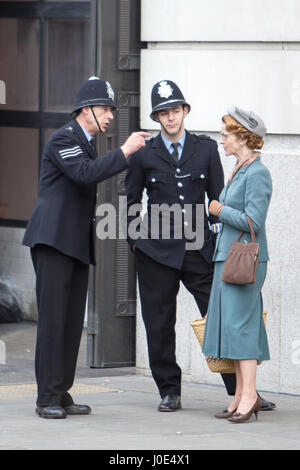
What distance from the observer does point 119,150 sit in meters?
7.12

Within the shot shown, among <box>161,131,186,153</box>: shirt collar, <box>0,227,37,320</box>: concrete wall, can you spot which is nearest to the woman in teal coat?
<box>161,131,186,153</box>: shirt collar

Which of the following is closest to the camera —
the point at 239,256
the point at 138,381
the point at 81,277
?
the point at 239,256

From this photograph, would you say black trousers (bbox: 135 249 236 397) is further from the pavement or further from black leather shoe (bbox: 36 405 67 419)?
black leather shoe (bbox: 36 405 67 419)

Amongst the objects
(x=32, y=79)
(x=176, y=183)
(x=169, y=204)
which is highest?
(x=32, y=79)

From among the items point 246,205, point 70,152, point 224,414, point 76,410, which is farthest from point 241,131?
point 76,410

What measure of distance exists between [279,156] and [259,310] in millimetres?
1578

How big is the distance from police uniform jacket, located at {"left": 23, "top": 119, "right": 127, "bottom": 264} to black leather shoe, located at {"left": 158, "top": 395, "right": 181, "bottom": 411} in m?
1.00

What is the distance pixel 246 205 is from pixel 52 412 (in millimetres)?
1660

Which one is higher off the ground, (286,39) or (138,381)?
(286,39)

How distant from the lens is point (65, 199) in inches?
287

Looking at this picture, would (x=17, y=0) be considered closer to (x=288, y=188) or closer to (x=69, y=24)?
(x=69, y=24)
